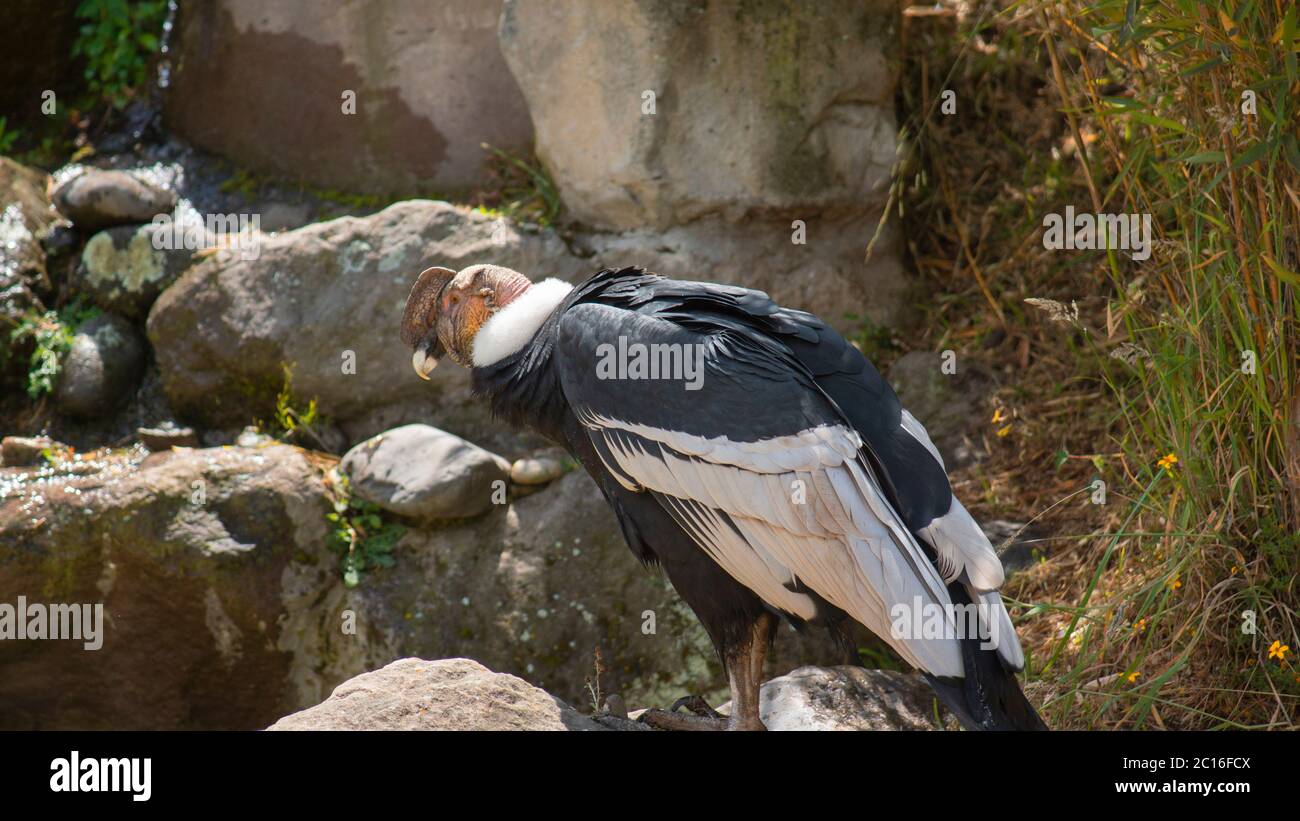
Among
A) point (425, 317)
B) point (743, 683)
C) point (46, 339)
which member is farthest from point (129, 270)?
point (743, 683)

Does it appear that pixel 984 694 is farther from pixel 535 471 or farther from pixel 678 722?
pixel 535 471

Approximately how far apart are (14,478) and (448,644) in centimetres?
205

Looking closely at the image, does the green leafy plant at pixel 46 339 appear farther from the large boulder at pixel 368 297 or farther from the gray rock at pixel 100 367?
the large boulder at pixel 368 297

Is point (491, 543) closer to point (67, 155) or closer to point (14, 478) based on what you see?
point (14, 478)

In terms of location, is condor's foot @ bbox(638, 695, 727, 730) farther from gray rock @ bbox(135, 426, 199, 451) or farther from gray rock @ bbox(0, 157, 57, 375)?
gray rock @ bbox(0, 157, 57, 375)

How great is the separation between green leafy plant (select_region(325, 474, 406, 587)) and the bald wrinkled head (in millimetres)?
1302

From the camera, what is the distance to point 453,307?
465 centimetres

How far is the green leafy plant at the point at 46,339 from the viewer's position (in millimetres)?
6496

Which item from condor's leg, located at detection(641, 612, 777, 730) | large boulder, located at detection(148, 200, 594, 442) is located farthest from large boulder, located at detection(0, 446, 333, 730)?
condor's leg, located at detection(641, 612, 777, 730)

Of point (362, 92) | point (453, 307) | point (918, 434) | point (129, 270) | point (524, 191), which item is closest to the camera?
point (918, 434)

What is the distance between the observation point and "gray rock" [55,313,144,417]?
645 centimetres

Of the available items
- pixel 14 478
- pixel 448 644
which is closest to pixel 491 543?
pixel 448 644

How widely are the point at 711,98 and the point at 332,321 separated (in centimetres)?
214

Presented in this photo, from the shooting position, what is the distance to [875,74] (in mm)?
6438
